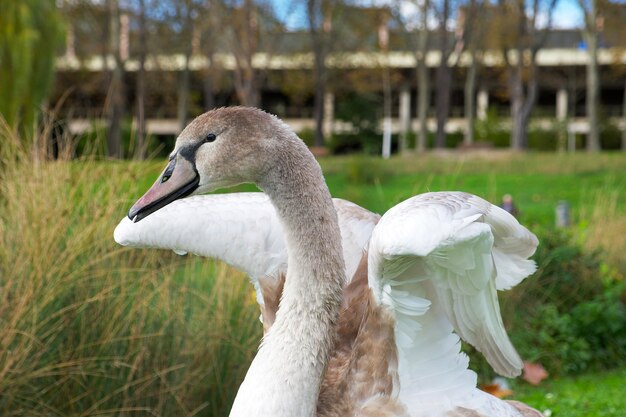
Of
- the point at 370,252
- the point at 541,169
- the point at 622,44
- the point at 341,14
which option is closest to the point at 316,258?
the point at 370,252

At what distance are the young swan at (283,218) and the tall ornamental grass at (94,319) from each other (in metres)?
1.44

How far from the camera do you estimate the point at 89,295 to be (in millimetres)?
4699

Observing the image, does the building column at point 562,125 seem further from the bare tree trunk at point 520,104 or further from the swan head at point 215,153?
the swan head at point 215,153

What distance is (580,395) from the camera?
20.4 feet

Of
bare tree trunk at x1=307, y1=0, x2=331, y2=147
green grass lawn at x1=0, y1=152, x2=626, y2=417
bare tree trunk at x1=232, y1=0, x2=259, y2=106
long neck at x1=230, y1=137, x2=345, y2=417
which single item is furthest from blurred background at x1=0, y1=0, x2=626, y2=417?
bare tree trunk at x1=307, y1=0, x2=331, y2=147

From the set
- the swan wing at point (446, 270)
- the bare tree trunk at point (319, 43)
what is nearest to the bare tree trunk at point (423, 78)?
the bare tree trunk at point (319, 43)

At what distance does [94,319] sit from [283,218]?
5.69ft

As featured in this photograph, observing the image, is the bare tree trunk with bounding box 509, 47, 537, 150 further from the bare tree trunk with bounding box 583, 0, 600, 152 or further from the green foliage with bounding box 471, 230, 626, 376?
the green foliage with bounding box 471, 230, 626, 376

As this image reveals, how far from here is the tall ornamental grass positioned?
14.5ft

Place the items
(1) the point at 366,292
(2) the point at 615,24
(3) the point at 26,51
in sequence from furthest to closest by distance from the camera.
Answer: (2) the point at 615,24 < (3) the point at 26,51 < (1) the point at 366,292

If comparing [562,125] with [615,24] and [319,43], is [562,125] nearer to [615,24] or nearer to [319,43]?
[615,24]

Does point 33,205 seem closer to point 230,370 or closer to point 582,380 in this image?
point 230,370

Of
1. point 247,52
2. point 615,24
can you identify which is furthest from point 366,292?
point 615,24

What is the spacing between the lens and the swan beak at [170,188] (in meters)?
3.05
